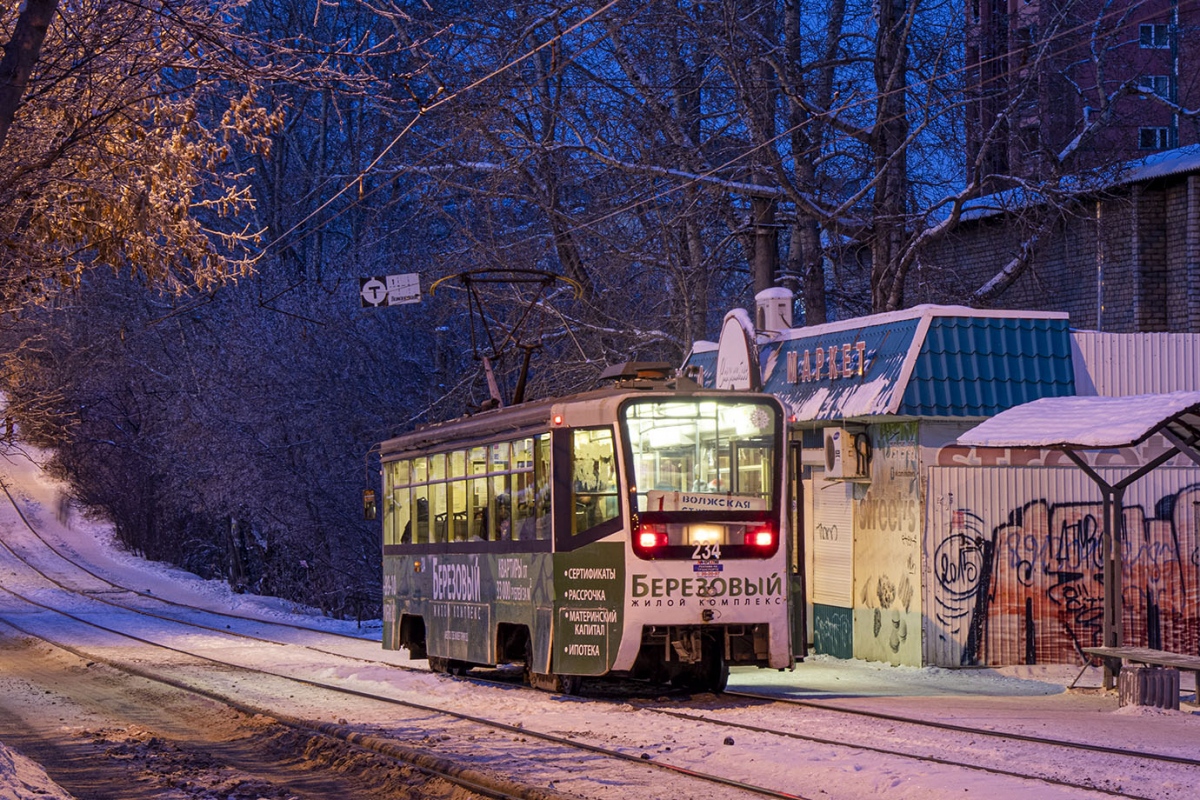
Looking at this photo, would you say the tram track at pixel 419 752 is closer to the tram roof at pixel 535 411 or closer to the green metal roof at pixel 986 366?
the tram roof at pixel 535 411

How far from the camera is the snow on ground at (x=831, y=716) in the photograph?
34.7ft

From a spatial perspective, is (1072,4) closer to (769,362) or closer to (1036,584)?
(769,362)

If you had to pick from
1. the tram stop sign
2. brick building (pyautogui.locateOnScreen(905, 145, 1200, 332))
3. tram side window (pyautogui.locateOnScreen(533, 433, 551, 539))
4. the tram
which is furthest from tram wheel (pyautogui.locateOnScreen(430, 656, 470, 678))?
brick building (pyautogui.locateOnScreen(905, 145, 1200, 332))

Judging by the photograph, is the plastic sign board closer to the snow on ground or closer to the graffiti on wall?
the graffiti on wall

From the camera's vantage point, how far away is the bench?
14.6 meters

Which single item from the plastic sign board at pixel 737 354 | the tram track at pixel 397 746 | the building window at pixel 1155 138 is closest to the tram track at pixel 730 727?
the tram track at pixel 397 746

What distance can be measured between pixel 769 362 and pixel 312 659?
7806 millimetres

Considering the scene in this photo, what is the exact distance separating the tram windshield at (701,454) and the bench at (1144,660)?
11.7 feet

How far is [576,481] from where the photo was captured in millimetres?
15789

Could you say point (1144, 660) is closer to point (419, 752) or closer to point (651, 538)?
point (651, 538)

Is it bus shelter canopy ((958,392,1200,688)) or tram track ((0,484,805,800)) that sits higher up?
bus shelter canopy ((958,392,1200,688))

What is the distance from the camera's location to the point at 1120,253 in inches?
1096

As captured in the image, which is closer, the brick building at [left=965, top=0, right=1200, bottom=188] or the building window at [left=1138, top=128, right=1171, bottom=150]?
the brick building at [left=965, top=0, right=1200, bottom=188]

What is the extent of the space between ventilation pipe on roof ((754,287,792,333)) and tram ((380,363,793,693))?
6.57 meters
